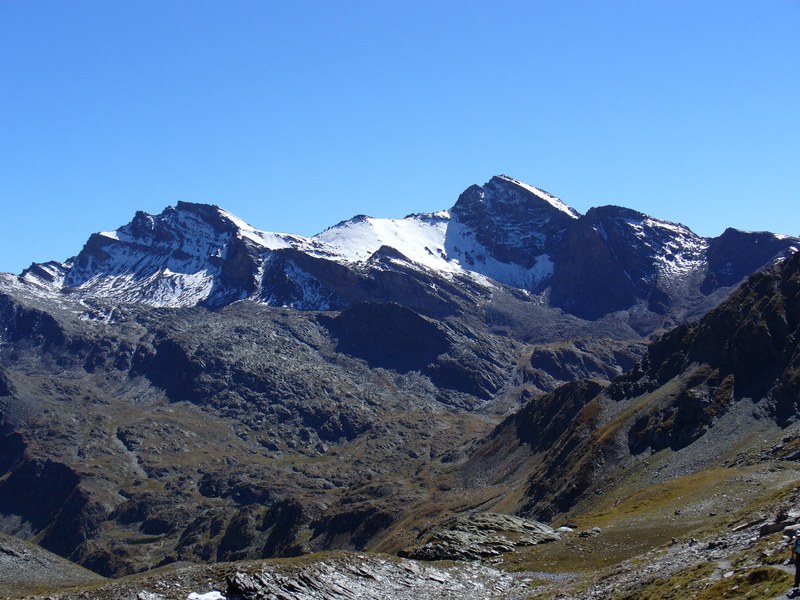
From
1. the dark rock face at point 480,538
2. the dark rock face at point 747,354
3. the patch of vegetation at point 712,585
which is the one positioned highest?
the dark rock face at point 747,354

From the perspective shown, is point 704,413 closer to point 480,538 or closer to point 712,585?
point 480,538

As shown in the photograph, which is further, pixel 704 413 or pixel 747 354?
pixel 747 354

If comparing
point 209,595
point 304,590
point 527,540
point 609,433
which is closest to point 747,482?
point 527,540

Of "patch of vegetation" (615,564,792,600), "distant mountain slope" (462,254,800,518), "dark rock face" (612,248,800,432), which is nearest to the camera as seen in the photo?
"patch of vegetation" (615,564,792,600)

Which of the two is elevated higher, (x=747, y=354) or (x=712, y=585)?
(x=747, y=354)

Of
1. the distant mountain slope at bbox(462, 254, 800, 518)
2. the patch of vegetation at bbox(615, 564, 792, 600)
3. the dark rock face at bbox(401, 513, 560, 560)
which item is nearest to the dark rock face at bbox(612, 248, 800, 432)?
the distant mountain slope at bbox(462, 254, 800, 518)

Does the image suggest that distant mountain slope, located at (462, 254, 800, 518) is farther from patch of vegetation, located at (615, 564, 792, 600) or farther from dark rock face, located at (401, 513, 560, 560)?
patch of vegetation, located at (615, 564, 792, 600)

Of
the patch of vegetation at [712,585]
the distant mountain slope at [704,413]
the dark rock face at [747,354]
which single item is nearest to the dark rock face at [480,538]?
the patch of vegetation at [712,585]

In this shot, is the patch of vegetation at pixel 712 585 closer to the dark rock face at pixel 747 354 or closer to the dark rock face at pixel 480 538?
the dark rock face at pixel 480 538

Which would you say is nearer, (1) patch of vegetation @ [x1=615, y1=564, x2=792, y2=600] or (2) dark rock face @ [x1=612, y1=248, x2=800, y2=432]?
(1) patch of vegetation @ [x1=615, y1=564, x2=792, y2=600]

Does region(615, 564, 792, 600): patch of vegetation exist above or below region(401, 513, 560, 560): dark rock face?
above

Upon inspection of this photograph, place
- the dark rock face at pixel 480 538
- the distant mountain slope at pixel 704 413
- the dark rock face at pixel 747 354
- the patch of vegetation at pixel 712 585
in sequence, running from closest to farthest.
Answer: the patch of vegetation at pixel 712 585
the dark rock face at pixel 480 538
the distant mountain slope at pixel 704 413
the dark rock face at pixel 747 354

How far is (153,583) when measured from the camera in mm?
63844

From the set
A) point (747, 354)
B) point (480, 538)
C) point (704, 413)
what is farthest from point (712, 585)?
point (747, 354)
